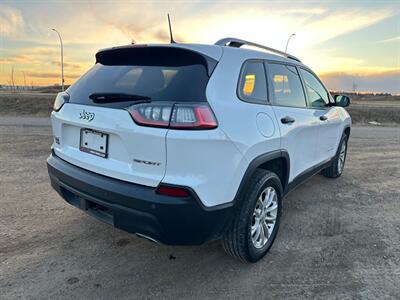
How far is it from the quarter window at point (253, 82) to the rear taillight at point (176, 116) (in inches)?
19.5

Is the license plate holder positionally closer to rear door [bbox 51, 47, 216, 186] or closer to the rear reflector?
rear door [bbox 51, 47, 216, 186]

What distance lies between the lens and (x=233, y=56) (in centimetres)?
264

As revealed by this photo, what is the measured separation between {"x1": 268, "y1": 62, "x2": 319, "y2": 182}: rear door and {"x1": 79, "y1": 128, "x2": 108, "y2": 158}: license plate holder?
1529 millimetres

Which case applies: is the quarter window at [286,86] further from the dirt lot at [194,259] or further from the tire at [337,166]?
the tire at [337,166]

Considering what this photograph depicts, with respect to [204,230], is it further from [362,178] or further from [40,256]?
[362,178]

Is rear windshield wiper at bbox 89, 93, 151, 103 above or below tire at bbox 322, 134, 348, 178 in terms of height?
above

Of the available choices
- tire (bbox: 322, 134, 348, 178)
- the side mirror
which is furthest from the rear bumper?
tire (bbox: 322, 134, 348, 178)

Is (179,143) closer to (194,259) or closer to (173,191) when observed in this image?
(173,191)

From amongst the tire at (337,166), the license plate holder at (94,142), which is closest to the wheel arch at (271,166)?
the license plate holder at (94,142)

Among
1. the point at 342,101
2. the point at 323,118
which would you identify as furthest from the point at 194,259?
the point at 342,101

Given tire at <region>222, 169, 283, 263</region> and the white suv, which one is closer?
the white suv

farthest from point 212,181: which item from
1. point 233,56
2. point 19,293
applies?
point 19,293

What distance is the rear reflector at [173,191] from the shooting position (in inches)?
84.6

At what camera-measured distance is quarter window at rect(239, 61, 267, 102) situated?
103 inches
